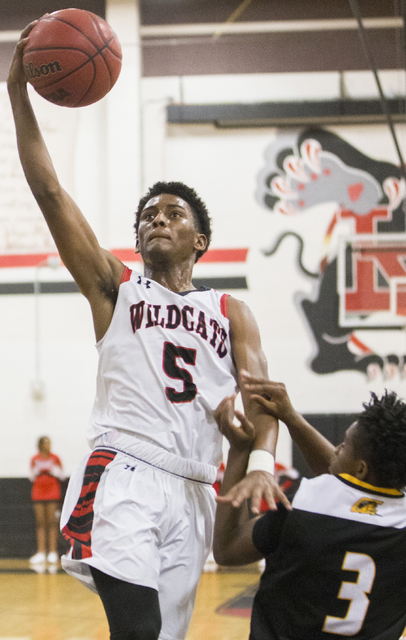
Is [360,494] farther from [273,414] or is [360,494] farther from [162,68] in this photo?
[162,68]

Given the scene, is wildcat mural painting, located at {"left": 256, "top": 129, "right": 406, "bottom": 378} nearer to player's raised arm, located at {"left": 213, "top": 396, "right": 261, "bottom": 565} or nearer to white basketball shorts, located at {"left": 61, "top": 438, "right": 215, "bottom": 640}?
white basketball shorts, located at {"left": 61, "top": 438, "right": 215, "bottom": 640}

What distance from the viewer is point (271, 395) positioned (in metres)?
2.19

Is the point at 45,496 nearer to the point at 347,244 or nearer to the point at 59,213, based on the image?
the point at 347,244

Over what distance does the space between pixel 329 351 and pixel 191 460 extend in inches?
230

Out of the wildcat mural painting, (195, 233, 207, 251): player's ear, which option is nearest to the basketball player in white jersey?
(195, 233, 207, 251): player's ear

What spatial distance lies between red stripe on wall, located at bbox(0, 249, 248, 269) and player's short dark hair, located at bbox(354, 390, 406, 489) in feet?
20.1

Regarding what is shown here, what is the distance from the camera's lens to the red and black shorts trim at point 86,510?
2129 mm

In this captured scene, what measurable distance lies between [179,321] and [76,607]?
3.88 metres

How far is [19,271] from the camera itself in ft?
26.7

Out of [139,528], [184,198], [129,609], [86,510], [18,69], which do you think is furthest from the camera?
[184,198]

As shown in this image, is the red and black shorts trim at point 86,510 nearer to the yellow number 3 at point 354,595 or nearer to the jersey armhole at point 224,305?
the jersey armhole at point 224,305

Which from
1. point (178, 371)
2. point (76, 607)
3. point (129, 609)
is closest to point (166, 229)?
point (178, 371)

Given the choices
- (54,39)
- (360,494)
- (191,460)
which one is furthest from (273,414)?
(54,39)

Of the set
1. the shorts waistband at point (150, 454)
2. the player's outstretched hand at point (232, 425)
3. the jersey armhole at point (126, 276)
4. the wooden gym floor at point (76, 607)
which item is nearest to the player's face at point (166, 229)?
the jersey armhole at point (126, 276)
